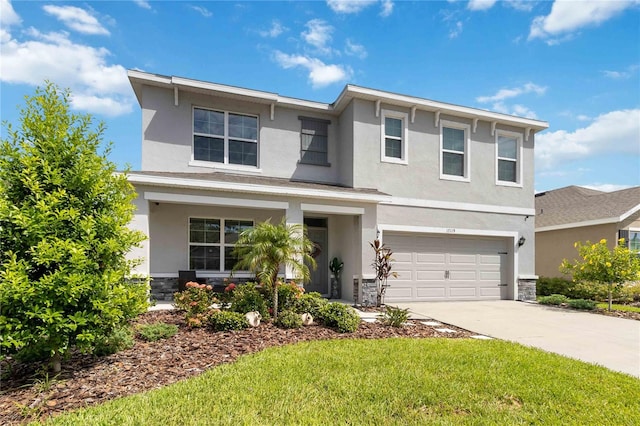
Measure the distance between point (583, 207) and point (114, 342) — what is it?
20.6m

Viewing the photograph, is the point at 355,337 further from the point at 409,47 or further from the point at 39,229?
the point at 409,47

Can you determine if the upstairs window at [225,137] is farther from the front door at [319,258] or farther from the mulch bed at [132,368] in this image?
the mulch bed at [132,368]

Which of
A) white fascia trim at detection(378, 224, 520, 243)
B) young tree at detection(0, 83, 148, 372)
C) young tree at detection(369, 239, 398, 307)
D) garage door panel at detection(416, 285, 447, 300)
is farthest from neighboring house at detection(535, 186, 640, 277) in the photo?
young tree at detection(0, 83, 148, 372)

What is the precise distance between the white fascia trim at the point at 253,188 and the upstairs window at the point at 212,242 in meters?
2.11

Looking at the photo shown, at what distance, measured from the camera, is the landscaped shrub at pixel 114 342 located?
4.89 meters

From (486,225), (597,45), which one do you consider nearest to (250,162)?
(486,225)

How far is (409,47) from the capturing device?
1070 centimetres

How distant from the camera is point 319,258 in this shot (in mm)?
12172

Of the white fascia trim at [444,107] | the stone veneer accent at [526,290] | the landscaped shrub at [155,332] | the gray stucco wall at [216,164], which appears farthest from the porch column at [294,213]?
the stone veneer accent at [526,290]

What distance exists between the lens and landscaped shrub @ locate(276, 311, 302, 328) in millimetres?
6848

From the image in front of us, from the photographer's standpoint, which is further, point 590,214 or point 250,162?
point 590,214

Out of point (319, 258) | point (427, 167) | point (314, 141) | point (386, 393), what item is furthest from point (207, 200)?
point (427, 167)

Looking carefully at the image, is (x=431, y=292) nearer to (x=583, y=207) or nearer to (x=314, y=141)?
(x=314, y=141)

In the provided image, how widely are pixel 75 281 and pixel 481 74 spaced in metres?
11.5
